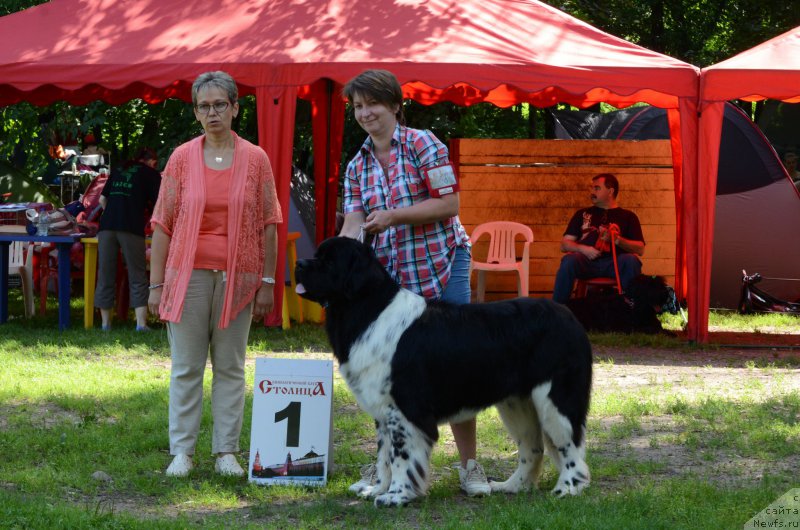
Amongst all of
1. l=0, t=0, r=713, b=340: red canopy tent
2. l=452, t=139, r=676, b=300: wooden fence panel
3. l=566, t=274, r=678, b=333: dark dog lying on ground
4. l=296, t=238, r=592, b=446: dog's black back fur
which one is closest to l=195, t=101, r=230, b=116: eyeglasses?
l=296, t=238, r=592, b=446: dog's black back fur

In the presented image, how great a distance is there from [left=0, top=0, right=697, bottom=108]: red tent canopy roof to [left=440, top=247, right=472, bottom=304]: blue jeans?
178 inches

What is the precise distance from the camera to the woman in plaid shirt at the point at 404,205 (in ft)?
14.1

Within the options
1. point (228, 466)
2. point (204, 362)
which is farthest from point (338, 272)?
point (228, 466)

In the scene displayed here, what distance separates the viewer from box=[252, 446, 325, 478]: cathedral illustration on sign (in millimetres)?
4684

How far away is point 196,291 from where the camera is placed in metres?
4.62

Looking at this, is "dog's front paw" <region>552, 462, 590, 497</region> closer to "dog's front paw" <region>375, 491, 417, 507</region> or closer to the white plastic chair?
"dog's front paw" <region>375, 491, 417, 507</region>

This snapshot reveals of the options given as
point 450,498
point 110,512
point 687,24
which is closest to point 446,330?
point 450,498

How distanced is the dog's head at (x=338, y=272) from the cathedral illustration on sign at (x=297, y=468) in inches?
35.2

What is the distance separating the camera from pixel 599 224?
10.0 m

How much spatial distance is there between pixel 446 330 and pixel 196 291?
1152 millimetres

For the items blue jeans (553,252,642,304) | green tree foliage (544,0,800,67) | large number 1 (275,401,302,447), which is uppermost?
green tree foliage (544,0,800,67)

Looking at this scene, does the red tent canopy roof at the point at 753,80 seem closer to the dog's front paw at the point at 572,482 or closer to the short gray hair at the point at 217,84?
the dog's front paw at the point at 572,482

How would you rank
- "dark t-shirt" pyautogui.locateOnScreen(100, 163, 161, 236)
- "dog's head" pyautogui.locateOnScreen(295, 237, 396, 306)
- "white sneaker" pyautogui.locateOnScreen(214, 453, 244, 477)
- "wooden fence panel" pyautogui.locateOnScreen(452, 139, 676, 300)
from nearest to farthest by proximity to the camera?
"dog's head" pyautogui.locateOnScreen(295, 237, 396, 306) < "white sneaker" pyautogui.locateOnScreen(214, 453, 244, 477) < "dark t-shirt" pyautogui.locateOnScreen(100, 163, 161, 236) < "wooden fence panel" pyautogui.locateOnScreen(452, 139, 676, 300)

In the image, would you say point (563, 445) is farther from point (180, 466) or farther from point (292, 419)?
point (180, 466)
